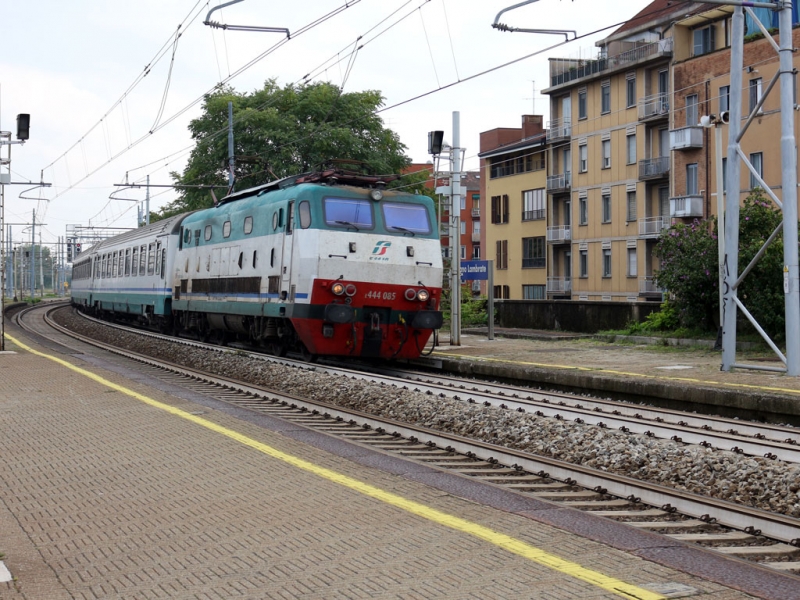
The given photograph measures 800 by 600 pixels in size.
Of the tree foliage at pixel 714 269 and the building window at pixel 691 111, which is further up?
the building window at pixel 691 111

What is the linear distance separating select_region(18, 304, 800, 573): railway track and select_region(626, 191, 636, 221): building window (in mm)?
36990

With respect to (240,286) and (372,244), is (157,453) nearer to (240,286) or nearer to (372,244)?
(372,244)

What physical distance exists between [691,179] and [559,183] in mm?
12425

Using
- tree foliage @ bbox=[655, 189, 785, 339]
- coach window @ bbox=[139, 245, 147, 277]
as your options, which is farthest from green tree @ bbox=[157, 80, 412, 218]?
tree foliage @ bbox=[655, 189, 785, 339]

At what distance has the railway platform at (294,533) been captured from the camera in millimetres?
5379

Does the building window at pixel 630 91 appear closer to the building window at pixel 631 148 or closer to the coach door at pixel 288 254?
the building window at pixel 631 148

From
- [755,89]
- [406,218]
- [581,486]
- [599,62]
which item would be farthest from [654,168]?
[581,486]

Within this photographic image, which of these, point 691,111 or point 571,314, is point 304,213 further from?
point 691,111

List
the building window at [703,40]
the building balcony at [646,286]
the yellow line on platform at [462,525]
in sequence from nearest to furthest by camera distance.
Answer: the yellow line on platform at [462,525]
the building window at [703,40]
the building balcony at [646,286]

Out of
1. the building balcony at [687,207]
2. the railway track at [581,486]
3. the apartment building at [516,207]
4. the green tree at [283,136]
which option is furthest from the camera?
the apartment building at [516,207]

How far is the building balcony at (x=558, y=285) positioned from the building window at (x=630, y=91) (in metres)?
10.6

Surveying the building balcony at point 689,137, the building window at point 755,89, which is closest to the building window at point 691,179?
the building balcony at point 689,137

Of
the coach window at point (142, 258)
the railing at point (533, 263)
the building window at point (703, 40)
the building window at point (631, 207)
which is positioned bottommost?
the coach window at point (142, 258)

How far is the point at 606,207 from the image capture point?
52.0 metres
